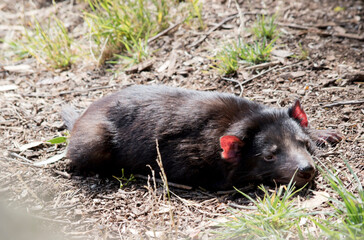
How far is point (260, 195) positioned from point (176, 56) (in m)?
2.58

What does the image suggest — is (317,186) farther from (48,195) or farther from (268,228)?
(48,195)

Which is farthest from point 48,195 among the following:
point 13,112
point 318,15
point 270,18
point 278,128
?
point 318,15

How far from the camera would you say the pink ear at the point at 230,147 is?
372 cm

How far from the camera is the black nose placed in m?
3.53

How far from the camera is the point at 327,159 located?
3.91m

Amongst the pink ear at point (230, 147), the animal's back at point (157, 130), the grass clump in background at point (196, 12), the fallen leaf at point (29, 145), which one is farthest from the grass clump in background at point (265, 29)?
the fallen leaf at point (29, 145)

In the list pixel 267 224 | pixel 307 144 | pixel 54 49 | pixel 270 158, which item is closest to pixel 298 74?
pixel 307 144

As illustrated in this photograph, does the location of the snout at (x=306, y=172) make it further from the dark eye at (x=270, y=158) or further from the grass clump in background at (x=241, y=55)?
the grass clump in background at (x=241, y=55)

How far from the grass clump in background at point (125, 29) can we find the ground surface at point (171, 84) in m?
0.23

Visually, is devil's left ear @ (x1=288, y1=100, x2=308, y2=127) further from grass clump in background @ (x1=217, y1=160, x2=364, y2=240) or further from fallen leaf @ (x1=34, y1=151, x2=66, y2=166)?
fallen leaf @ (x1=34, y1=151, x2=66, y2=166)

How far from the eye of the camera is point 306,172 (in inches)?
139

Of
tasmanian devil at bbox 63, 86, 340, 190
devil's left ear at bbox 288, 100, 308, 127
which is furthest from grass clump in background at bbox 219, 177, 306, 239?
devil's left ear at bbox 288, 100, 308, 127

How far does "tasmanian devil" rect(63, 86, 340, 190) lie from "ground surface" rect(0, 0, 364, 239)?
19 centimetres

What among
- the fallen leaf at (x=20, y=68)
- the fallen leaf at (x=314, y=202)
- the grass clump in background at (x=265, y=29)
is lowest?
the fallen leaf at (x=314, y=202)
